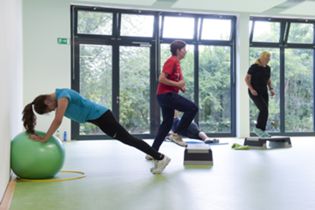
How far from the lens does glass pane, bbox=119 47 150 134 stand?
8805mm

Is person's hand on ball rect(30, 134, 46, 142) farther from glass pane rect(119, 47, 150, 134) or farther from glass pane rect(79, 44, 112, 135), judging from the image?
glass pane rect(119, 47, 150, 134)

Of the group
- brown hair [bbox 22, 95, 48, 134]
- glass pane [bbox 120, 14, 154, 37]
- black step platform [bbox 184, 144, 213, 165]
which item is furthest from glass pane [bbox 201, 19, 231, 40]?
brown hair [bbox 22, 95, 48, 134]

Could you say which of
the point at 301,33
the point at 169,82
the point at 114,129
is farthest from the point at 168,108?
the point at 301,33

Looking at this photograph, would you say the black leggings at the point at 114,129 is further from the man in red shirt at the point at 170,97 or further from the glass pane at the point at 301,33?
the glass pane at the point at 301,33

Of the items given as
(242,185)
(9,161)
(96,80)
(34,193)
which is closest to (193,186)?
(242,185)

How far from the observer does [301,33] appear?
394 inches

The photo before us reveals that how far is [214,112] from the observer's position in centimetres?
947

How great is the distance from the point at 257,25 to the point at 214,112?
245cm

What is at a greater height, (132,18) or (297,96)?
(132,18)

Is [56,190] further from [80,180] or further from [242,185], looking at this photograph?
[242,185]

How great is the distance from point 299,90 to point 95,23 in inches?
215

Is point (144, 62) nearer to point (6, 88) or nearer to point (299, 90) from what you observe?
point (299, 90)

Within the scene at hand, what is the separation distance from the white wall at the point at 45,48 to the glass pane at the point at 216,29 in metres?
3.32

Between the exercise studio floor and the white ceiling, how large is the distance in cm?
468
